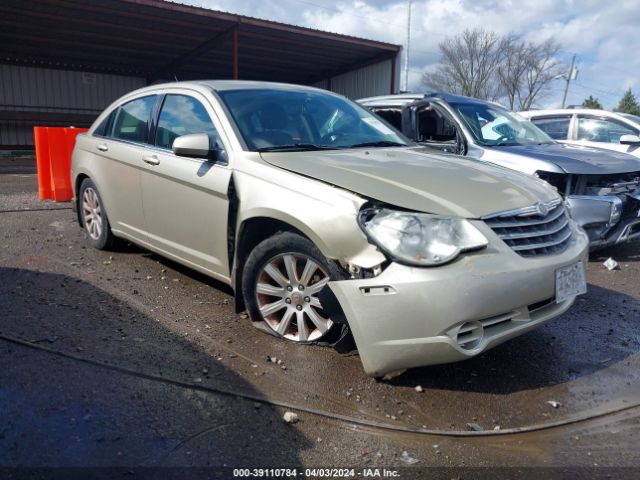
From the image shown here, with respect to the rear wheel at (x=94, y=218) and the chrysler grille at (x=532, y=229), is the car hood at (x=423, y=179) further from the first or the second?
the rear wheel at (x=94, y=218)

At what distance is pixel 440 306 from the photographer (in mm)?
2512

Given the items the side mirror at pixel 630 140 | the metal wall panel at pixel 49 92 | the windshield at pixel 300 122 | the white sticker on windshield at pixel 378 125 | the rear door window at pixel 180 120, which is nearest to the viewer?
the windshield at pixel 300 122

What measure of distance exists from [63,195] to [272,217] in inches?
269

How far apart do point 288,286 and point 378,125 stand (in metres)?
1.83

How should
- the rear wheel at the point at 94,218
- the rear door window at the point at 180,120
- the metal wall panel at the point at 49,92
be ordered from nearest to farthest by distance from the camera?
the rear door window at the point at 180,120
the rear wheel at the point at 94,218
the metal wall panel at the point at 49,92

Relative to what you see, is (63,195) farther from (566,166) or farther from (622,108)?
(622,108)

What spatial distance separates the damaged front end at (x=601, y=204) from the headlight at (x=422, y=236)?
315cm

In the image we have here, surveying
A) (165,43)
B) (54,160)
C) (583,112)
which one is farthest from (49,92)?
(583,112)

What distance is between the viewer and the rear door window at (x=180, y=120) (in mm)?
3826

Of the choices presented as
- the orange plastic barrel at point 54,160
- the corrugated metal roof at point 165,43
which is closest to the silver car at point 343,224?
the orange plastic barrel at point 54,160

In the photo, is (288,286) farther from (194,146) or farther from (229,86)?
(229,86)

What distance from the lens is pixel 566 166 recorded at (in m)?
5.36

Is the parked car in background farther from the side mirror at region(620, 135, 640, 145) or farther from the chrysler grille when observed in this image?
the chrysler grille

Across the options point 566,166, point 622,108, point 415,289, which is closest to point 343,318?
point 415,289
